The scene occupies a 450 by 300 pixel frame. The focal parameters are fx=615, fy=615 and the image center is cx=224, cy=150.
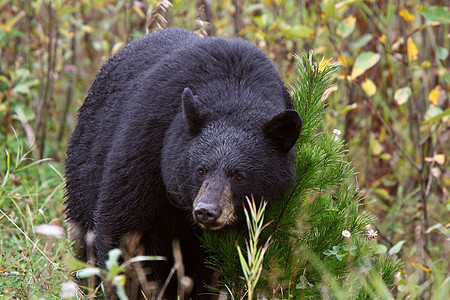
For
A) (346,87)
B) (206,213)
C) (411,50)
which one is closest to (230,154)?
(206,213)

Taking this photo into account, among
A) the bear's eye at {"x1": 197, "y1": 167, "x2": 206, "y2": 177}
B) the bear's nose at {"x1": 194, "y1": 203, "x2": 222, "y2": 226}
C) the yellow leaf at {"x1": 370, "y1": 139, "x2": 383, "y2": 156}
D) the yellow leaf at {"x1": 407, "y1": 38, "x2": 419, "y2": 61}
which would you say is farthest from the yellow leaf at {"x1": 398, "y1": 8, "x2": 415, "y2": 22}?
the bear's nose at {"x1": 194, "y1": 203, "x2": 222, "y2": 226}

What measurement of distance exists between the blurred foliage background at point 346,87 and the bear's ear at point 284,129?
175cm

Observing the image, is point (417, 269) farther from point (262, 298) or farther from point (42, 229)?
point (42, 229)

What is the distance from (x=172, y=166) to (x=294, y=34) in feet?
7.44

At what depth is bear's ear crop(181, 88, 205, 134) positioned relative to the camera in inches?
126

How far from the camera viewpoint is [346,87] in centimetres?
710

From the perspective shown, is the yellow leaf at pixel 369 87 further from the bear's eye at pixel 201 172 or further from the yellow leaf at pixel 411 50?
the bear's eye at pixel 201 172

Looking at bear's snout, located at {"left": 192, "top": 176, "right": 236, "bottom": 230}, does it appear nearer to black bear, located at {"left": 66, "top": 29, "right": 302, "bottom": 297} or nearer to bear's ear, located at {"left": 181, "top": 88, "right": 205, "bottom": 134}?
black bear, located at {"left": 66, "top": 29, "right": 302, "bottom": 297}

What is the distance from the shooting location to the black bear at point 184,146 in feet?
10.7

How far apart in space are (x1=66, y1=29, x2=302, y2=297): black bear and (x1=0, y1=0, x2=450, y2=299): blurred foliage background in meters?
1.00

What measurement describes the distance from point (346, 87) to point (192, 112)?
4195 millimetres

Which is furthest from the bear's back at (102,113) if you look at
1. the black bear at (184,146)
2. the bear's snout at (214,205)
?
the bear's snout at (214,205)

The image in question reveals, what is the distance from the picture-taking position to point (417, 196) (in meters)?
6.46

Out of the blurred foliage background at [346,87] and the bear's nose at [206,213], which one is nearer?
the bear's nose at [206,213]
